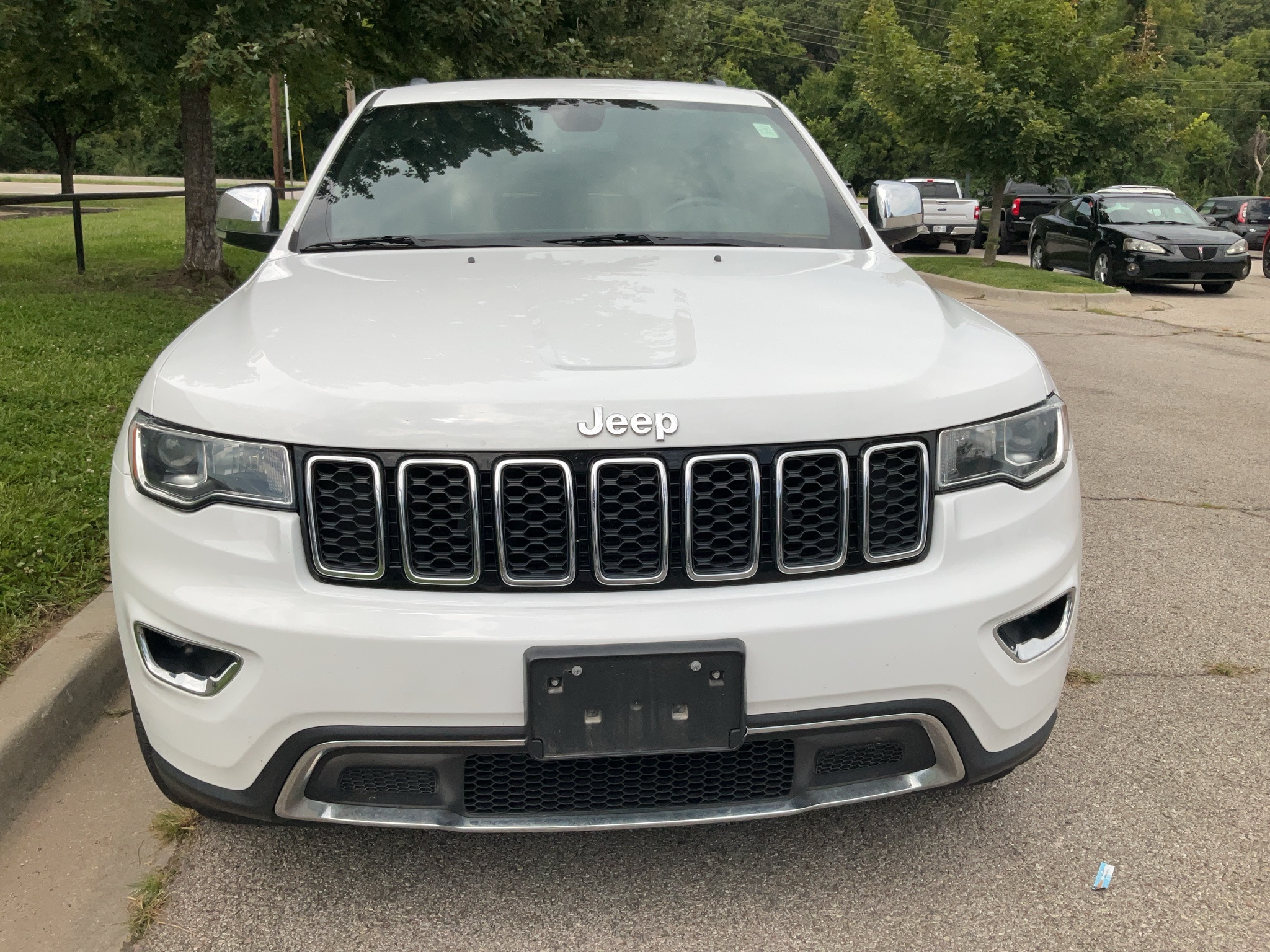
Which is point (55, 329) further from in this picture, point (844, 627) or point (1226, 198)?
point (1226, 198)

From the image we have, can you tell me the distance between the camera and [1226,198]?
27.1 m

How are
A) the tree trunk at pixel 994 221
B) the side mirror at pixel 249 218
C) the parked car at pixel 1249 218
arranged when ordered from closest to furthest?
1. the side mirror at pixel 249 218
2. the tree trunk at pixel 994 221
3. the parked car at pixel 1249 218

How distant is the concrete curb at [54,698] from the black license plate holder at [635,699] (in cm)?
155

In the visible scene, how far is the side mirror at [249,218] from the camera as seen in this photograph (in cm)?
363

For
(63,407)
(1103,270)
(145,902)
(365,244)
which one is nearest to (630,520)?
(145,902)

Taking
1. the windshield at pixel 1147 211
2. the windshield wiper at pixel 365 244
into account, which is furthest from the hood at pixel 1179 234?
the windshield wiper at pixel 365 244

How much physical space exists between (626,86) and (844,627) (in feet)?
8.58

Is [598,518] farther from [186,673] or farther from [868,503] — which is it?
[186,673]

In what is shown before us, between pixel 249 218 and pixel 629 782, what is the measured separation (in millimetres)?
2380

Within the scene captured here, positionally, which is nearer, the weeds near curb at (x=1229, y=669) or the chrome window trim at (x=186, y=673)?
the chrome window trim at (x=186, y=673)

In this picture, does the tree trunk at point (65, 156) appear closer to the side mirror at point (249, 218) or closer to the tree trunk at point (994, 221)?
the tree trunk at point (994, 221)

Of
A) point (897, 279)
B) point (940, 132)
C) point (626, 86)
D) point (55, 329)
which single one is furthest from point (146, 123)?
point (897, 279)

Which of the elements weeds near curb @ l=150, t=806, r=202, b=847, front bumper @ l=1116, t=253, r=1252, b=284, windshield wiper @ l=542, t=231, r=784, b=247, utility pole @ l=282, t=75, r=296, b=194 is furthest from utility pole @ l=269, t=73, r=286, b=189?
weeds near curb @ l=150, t=806, r=202, b=847

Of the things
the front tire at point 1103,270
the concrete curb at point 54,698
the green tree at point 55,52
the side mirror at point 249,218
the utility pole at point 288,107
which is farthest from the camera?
the front tire at point 1103,270
